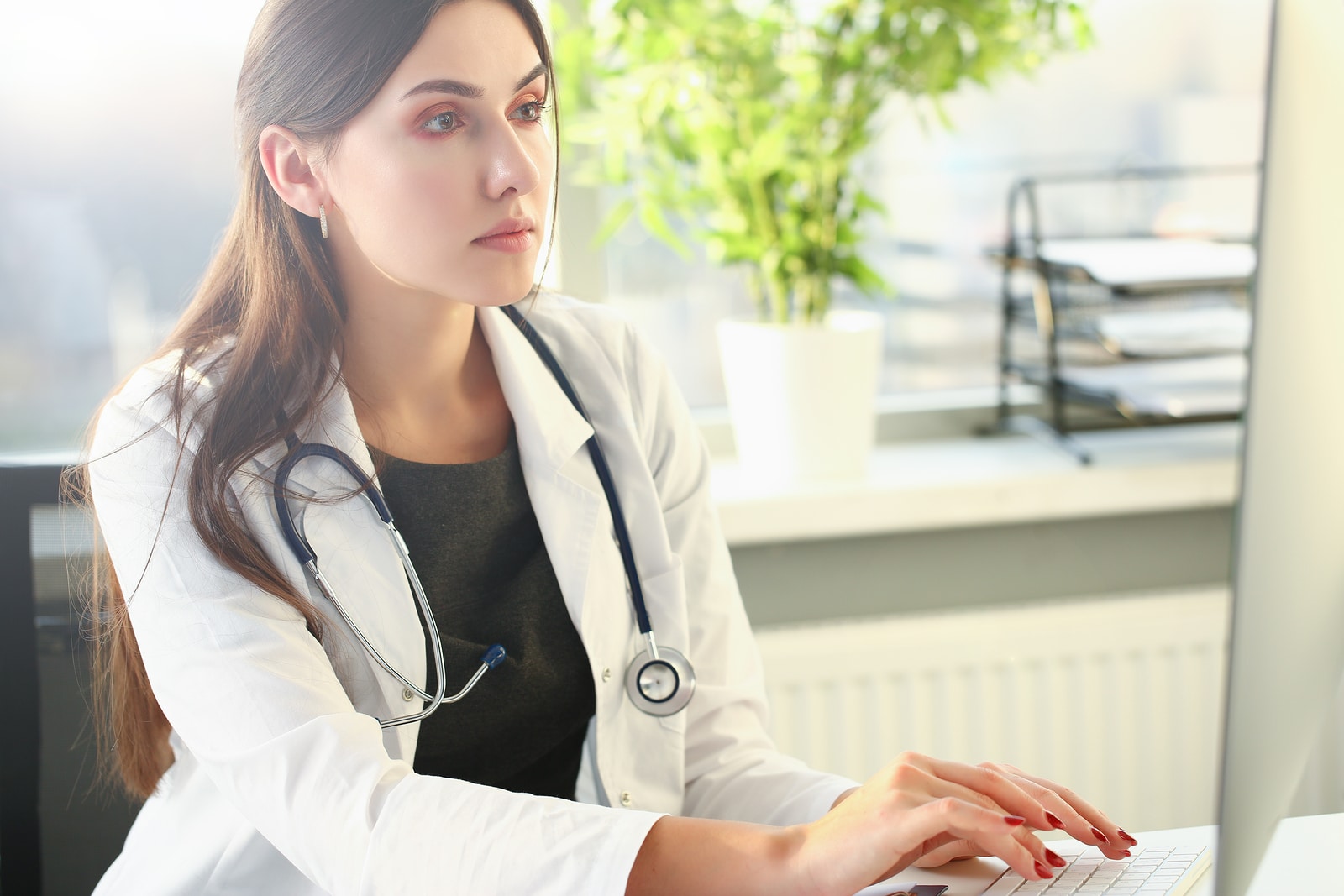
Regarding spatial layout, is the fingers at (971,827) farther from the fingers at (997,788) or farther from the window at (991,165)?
the window at (991,165)

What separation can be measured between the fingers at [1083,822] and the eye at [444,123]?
0.67 meters

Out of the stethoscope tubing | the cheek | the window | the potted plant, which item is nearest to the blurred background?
the window

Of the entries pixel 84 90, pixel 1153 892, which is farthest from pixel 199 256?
pixel 1153 892

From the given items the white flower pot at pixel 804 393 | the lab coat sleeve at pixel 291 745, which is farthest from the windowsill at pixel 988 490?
the lab coat sleeve at pixel 291 745

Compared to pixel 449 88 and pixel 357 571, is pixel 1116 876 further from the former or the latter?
pixel 449 88

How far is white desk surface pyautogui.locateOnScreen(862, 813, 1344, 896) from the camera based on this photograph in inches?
30.5

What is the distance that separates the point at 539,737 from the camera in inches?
44.9

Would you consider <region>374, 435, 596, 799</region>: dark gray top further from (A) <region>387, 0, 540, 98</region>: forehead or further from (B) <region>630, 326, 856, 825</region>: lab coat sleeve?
(A) <region>387, 0, 540, 98</region>: forehead

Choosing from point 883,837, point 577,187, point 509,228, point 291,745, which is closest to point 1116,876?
point 883,837

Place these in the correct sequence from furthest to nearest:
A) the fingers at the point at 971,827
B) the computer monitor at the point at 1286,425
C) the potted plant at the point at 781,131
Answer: the potted plant at the point at 781,131
the fingers at the point at 971,827
the computer monitor at the point at 1286,425

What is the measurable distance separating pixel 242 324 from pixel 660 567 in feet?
1.48

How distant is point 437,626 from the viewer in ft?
3.51

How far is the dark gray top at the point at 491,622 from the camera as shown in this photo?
1.09 metres

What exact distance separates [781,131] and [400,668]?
3.02 feet
